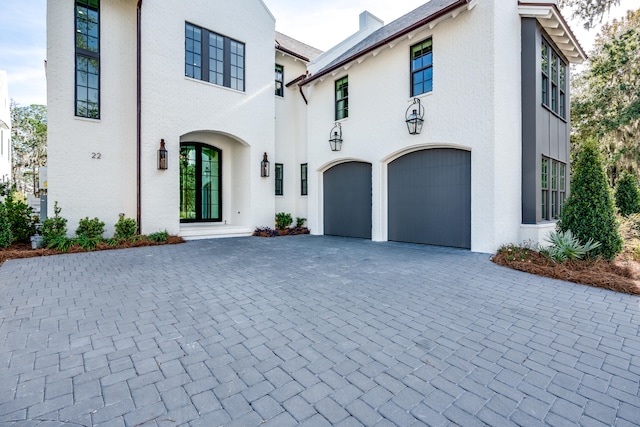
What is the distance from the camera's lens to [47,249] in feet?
22.8

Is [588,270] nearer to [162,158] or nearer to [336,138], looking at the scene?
[336,138]

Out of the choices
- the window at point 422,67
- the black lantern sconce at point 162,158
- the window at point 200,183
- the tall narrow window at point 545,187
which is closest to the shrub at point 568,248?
the tall narrow window at point 545,187

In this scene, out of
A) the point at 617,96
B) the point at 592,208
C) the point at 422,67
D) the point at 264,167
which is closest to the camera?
the point at 592,208

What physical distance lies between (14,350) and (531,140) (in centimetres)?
955

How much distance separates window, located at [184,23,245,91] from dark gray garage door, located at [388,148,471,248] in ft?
19.7

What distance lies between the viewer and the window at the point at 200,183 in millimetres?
10523

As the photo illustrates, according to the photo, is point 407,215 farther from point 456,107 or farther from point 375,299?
point 375,299

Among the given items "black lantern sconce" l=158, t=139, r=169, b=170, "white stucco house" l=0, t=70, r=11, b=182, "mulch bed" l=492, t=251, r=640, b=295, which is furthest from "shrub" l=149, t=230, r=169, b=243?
"white stucco house" l=0, t=70, r=11, b=182

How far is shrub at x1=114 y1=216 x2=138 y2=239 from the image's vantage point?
8.13 metres

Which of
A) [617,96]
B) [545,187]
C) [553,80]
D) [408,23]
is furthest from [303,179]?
[617,96]

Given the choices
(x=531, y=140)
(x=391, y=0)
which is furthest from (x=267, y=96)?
(x=531, y=140)

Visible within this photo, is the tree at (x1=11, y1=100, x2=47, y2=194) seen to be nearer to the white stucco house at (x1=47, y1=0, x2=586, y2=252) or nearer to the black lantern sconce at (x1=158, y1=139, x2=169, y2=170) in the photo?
the white stucco house at (x1=47, y1=0, x2=586, y2=252)

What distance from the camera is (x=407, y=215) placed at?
28.1 ft

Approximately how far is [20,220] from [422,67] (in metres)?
11.0
